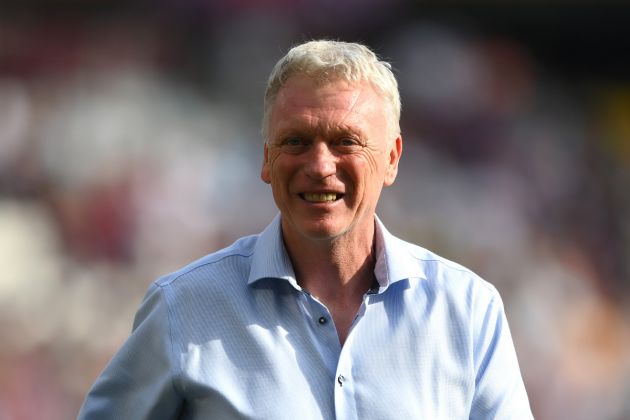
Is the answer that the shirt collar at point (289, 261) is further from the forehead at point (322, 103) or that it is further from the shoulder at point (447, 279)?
the forehead at point (322, 103)

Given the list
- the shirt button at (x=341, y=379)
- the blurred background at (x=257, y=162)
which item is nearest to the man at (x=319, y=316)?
the shirt button at (x=341, y=379)

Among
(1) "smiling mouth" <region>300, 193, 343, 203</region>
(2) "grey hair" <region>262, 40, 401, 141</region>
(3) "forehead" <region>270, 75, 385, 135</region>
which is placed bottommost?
(1) "smiling mouth" <region>300, 193, 343, 203</region>

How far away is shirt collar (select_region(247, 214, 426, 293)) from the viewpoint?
7.72 feet

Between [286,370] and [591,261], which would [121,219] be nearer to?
[591,261]

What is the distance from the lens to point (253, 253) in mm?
2443

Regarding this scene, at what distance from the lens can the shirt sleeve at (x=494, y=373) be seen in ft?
7.77

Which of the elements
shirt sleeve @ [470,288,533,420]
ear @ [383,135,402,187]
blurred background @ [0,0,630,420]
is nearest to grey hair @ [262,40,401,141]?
ear @ [383,135,402,187]

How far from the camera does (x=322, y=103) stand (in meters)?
2.30

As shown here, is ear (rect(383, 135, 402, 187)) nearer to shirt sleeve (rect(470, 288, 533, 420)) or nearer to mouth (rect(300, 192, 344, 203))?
mouth (rect(300, 192, 344, 203))

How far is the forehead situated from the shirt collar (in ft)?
0.88

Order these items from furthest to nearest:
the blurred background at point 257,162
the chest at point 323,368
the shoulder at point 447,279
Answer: the blurred background at point 257,162
the shoulder at point 447,279
the chest at point 323,368

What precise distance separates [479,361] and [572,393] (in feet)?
12.1

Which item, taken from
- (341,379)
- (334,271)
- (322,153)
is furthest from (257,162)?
(341,379)

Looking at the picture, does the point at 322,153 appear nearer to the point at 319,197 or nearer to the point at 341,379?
the point at 319,197
